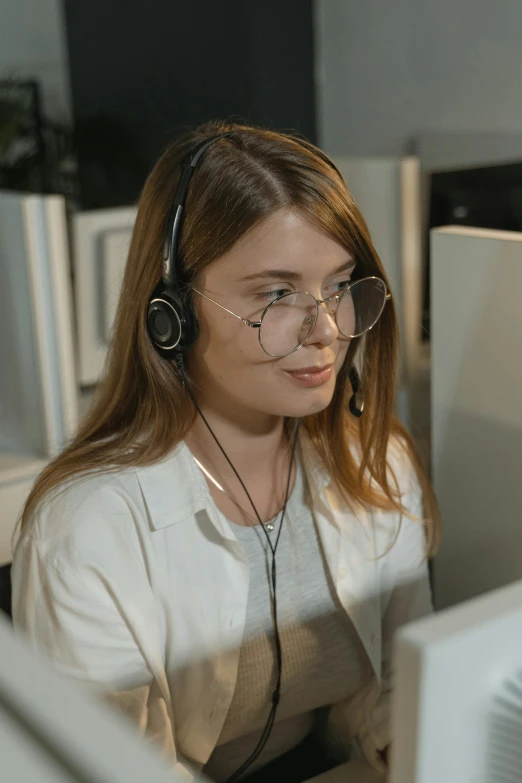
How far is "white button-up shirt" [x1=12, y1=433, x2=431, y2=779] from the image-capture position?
107 centimetres

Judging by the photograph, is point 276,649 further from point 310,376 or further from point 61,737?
point 61,737

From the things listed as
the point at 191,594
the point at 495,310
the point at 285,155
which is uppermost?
the point at 285,155

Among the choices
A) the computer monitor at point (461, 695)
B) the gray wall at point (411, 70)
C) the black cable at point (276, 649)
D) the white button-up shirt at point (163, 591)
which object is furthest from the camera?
the gray wall at point (411, 70)

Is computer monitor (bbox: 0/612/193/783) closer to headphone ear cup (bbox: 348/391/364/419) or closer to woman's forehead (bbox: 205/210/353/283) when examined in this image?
woman's forehead (bbox: 205/210/353/283)

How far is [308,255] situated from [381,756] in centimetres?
70

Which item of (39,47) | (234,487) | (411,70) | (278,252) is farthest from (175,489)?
→ (39,47)

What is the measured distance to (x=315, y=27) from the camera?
315cm

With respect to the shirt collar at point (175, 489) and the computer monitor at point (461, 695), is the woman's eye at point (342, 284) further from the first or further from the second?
the computer monitor at point (461, 695)

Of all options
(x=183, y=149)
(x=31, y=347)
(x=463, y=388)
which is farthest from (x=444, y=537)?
(x=31, y=347)

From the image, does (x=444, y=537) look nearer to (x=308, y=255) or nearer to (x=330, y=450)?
(x=330, y=450)

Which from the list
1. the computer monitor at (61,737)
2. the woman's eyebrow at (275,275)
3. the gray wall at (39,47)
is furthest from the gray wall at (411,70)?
the computer monitor at (61,737)

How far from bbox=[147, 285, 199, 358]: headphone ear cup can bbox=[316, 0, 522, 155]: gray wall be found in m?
1.71

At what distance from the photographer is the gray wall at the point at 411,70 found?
8.28ft

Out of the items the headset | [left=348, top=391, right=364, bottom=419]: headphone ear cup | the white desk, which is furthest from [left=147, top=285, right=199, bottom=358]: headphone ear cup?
the white desk
